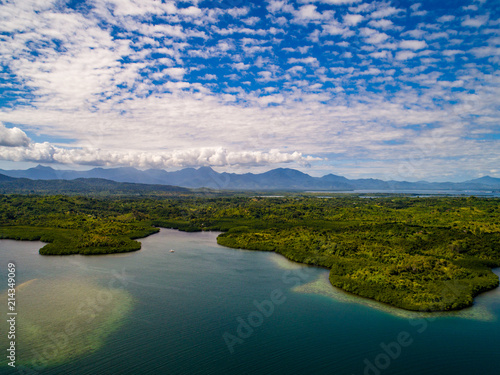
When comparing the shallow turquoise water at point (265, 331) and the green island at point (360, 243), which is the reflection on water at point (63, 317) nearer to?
the shallow turquoise water at point (265, 331)

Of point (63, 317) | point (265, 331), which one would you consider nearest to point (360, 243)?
point (265, 331)

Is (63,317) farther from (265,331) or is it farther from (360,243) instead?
(360,243)

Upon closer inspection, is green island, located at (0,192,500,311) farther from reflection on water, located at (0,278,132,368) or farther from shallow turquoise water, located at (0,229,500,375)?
reflection on water, located at (0,278,132,368)

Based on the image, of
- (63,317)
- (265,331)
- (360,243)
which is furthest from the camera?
(360,243)

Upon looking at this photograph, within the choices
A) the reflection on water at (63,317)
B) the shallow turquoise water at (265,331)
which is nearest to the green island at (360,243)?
the shallow turquoise water at (265,331)

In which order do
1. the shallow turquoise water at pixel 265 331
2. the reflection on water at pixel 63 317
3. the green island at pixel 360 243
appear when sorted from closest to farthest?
the shallow turquoise water at pixel 265 331 → the reflection on water at pixel 63 317 → the green island at pixel 360 243
